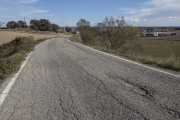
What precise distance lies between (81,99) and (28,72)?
3.38 meters

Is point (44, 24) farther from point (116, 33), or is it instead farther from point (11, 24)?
point (116, 33)

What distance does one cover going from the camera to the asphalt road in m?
3.04

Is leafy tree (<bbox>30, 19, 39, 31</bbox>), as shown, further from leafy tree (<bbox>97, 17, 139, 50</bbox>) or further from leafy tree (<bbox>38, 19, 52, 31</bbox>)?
leafy tree (<bbox>97, 17, 139, 50</bbox>)

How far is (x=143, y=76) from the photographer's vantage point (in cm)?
529

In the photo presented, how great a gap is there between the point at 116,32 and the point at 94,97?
56.1 ft

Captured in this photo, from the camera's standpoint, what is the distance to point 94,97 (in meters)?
3.78

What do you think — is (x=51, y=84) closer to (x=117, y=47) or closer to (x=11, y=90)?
(x=11, y=90)

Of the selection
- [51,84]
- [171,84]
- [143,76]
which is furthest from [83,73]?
[171,84]

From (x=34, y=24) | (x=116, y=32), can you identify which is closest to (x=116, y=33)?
(x=116, y=32)

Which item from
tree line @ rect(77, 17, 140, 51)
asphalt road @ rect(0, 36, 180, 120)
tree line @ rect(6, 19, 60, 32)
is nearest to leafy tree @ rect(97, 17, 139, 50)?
tree line @ rect(77, 17, 140, 51)

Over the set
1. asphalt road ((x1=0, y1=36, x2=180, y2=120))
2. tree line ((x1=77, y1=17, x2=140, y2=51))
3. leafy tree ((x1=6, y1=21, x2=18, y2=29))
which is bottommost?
asphalt road ((x1=0, y1=36, x2=180, y2=120))

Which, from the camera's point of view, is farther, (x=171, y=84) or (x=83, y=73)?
(x=83, y=73)

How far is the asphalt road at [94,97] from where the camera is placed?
9.98ft

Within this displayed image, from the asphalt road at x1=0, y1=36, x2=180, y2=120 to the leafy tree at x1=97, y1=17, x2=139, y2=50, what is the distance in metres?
14.2
